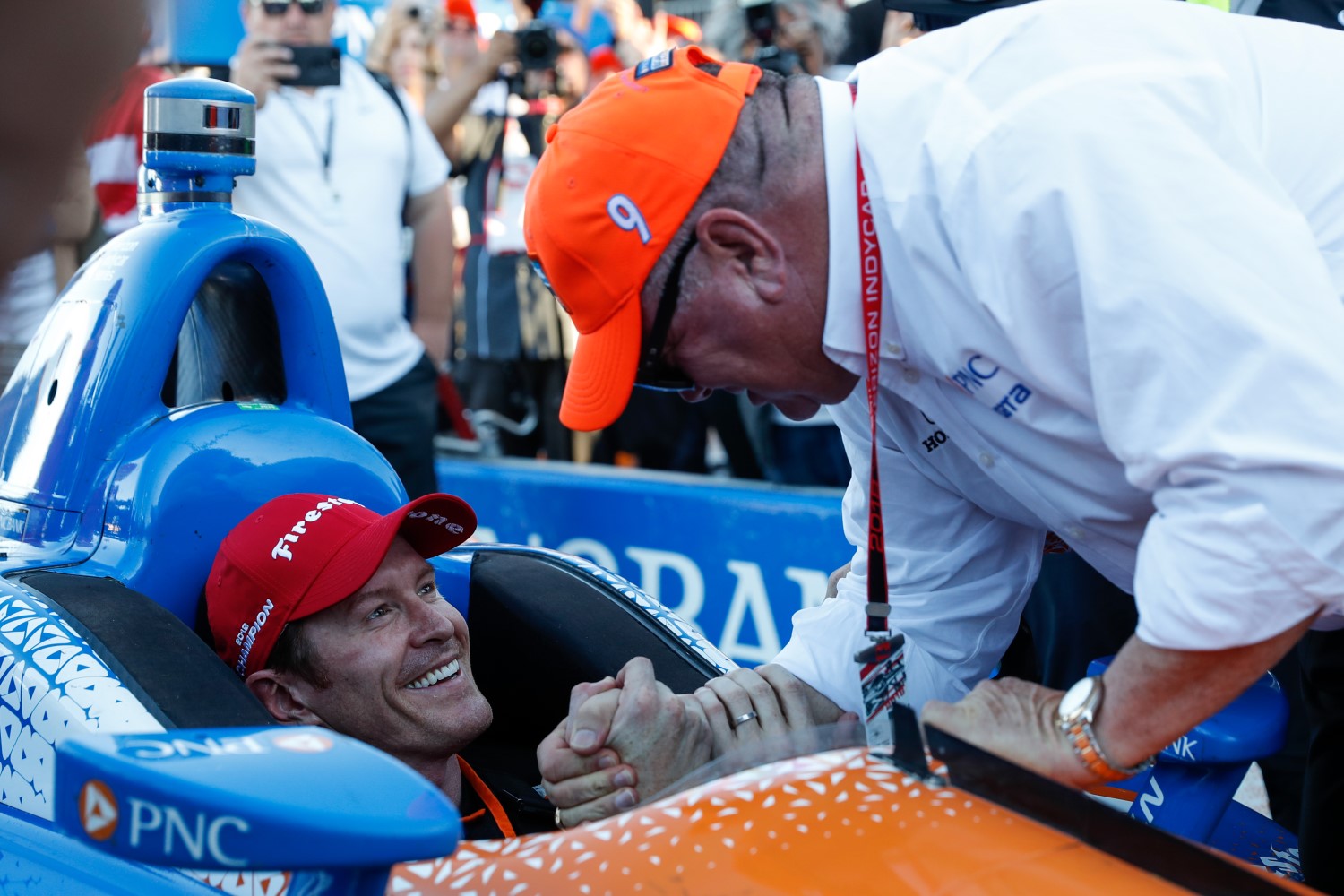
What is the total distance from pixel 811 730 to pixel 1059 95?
0.65 m

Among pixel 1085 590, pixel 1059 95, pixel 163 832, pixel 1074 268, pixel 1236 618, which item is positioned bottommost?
pixel 1085 590

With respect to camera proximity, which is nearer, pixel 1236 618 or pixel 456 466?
pixel 1236 618

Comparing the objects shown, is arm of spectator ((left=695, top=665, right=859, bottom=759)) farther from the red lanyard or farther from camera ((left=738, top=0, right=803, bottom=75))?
camera ((left=738, top=0, right=803, bottom=75))

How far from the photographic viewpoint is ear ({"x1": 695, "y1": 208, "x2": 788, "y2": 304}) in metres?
1.47

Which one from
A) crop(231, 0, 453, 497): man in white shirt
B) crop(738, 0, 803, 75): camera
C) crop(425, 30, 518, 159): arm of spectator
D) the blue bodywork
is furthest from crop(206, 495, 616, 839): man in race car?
crop(425, 30, 518, 159): arm of spectator

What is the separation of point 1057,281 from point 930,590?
0.66 meters

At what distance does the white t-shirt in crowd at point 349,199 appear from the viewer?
3.86m

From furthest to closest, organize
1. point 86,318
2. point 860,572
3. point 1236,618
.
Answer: point 86,318
point 860,572
point 1236,618

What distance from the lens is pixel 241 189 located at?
3.83 m

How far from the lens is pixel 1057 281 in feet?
4.26

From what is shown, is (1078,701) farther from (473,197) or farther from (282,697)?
(473,197)

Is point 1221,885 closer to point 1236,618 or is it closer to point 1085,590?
point 1236,618

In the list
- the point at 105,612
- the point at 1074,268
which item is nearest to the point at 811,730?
the point at 1074,268

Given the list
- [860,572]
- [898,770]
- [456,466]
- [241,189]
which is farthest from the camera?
[456,466]
